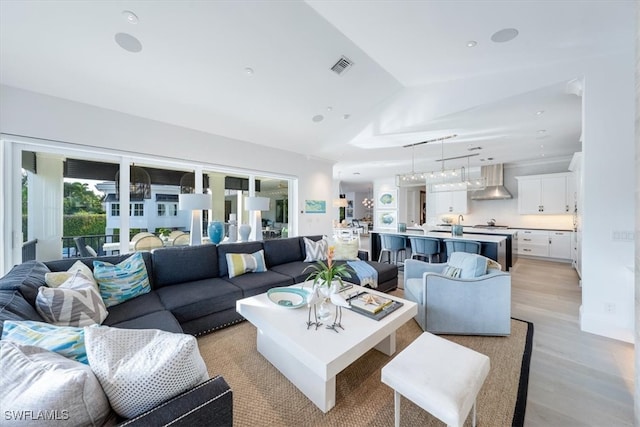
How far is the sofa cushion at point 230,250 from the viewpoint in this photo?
3467 millimetres

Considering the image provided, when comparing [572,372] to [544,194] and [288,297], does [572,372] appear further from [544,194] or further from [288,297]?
[544,194]

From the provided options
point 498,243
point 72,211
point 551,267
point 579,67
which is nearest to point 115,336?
point 72,211

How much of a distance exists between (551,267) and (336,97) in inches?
237

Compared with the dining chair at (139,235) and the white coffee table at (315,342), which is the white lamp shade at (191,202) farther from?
the white coffee table at (315,342)

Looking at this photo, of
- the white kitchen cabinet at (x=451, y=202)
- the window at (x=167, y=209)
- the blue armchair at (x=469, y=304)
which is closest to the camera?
the blue armchair at (x=469, y=304)

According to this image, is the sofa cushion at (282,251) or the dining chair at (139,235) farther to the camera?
the sofa cushion at (282,251)

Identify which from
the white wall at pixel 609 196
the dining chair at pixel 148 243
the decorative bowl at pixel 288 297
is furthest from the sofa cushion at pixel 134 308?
the white wall at pixel 609 196

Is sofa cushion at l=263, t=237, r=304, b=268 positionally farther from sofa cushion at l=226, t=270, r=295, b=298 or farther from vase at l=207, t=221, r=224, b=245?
vase at l=207, t=221, r=224, b=245

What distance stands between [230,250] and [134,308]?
1379mm

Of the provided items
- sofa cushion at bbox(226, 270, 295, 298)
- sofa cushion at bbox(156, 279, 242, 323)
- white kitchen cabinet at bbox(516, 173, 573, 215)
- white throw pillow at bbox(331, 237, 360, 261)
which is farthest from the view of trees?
white kitchen cabinet at bbox(516, 173, 573, 215)

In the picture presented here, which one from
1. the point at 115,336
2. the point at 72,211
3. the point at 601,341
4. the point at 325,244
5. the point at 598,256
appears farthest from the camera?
the point at 325,244

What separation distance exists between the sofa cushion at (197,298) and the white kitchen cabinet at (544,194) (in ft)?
25.3

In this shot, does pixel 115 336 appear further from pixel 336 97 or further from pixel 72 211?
pixel 336 97

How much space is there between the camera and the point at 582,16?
2271mm
